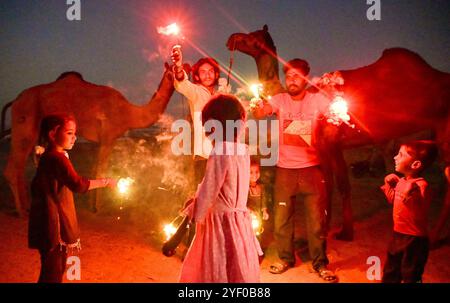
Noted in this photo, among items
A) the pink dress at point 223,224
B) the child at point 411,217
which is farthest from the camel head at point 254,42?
the pink dress at point 223,224

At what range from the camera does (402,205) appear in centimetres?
350

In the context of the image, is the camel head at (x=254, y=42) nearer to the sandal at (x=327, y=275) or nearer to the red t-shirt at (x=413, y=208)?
the red t-shirt at (x=413, y=208)

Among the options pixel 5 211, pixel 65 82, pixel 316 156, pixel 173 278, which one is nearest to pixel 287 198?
pixel 316 156

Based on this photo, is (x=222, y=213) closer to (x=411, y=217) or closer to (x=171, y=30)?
(x=411, y=217)

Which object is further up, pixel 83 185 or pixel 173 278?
pixel 83 185

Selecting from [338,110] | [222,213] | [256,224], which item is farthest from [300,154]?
[222,213]

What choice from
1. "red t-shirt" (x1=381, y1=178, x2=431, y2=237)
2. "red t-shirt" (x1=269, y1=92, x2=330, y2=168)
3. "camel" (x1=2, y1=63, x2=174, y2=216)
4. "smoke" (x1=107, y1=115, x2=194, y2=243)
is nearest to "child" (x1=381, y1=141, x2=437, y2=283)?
"red t-shirt" (x1=381, y1=178, x2=431, y2=237)

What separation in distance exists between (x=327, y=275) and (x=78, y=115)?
18.5 ft

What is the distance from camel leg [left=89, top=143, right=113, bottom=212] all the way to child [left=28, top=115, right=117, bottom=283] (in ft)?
12.4

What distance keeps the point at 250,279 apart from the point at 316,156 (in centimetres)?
206

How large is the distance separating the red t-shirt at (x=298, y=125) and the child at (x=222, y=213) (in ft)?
5.20

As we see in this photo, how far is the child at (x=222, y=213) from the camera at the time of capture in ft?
8.68

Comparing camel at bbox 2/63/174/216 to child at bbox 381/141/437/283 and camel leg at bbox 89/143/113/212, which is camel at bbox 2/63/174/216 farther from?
child at bbox 381/141/437/283

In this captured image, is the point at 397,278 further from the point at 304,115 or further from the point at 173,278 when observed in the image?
the point at 173,278
